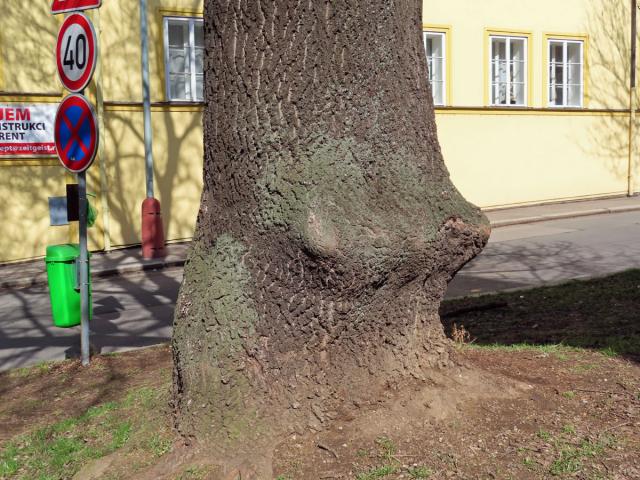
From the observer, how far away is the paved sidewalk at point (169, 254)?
Answer: 13.2m

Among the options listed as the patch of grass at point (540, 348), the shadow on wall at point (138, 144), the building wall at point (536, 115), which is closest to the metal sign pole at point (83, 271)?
the patch of grass at point (540, 348)

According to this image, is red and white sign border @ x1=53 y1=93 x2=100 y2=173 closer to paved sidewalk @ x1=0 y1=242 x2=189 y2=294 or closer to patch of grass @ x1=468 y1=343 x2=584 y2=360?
patch of grass @ x1=468 y1=343 x2=584 y2=360

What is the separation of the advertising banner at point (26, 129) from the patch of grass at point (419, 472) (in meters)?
11.7

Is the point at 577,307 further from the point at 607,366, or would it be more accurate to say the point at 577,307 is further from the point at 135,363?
the point at 135,363

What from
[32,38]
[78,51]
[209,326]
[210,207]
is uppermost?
[32,38]

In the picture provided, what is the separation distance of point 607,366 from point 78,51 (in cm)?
457

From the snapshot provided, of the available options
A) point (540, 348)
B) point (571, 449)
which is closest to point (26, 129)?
point (540, 348)

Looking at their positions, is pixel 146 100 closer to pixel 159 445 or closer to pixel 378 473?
pixel 159 445

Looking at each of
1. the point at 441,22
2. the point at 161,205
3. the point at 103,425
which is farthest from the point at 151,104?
the point at 103,425

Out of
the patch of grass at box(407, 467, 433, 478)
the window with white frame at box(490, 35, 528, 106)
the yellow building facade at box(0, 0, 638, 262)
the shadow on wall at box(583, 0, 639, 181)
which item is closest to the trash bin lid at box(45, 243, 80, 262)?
the patch of grass at box(407, 467, 433, 478)

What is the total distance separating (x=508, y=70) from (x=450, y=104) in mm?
2103

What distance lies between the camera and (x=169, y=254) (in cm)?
1495

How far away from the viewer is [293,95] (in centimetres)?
412

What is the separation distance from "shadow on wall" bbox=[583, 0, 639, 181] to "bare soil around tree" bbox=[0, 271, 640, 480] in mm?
16897
